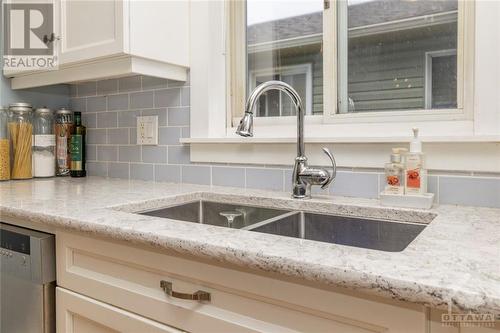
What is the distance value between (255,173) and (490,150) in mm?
721

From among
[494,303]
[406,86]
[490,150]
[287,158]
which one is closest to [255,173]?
[287,158]

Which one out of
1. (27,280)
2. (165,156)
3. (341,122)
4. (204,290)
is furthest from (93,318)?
(341,122)

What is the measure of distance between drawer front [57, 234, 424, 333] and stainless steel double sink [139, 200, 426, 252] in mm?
267

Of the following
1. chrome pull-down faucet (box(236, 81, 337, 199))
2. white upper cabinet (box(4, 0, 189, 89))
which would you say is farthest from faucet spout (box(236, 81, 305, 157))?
white upper cabinet (box(4, 0, 189, 89))

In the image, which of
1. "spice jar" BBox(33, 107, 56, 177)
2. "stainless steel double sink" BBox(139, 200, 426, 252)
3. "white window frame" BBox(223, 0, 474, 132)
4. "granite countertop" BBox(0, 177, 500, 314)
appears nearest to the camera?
"granite countertop" BBox(0, 177, 500, 314)

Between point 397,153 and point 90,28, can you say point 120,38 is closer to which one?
point 90,28

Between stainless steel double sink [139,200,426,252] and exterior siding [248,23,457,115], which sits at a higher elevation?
exterior siding [248,23,457,115]

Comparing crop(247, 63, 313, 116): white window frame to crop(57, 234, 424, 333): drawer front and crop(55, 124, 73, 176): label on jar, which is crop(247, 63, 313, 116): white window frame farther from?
crop(55, 124, 73, 176): label on jar

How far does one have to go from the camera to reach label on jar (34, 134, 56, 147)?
1.76 meters

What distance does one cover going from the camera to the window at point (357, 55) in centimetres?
116

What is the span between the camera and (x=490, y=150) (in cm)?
96

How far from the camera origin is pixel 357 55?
1.30 meters

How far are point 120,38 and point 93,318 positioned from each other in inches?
34.6

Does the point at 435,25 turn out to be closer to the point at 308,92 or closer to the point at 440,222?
the point at 308,92
